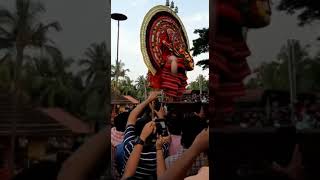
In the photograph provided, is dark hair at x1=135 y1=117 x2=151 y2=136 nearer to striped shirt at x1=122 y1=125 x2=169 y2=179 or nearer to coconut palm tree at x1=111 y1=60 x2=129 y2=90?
striped shirt at x1=122 y1=125 x2=169 y2=179

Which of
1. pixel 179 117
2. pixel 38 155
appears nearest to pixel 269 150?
A: pixel 179 117

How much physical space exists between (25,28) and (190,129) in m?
0.96

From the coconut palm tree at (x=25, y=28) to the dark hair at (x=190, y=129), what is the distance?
0.76 metres

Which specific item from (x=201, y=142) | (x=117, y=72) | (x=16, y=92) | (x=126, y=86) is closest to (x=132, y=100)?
(x=126, y=86)

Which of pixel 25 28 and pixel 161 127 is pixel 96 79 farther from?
pixel 161 127

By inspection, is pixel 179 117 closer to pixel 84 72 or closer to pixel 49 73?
pixel 84 72

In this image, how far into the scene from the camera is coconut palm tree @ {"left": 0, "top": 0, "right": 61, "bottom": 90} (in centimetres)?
183

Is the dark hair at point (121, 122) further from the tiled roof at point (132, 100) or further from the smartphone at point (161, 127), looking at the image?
the smartphone at point (161, 127)

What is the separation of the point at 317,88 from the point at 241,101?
0.29 metres

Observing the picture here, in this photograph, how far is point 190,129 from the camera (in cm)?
210

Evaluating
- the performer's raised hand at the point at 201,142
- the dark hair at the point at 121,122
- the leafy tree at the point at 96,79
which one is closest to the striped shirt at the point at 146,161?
the dark hair at the point at 121,122

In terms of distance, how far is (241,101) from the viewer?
1.62 metres

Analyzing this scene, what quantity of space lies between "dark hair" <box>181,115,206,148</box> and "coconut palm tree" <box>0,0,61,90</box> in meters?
0.76

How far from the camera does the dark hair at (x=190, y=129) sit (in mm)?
2045
